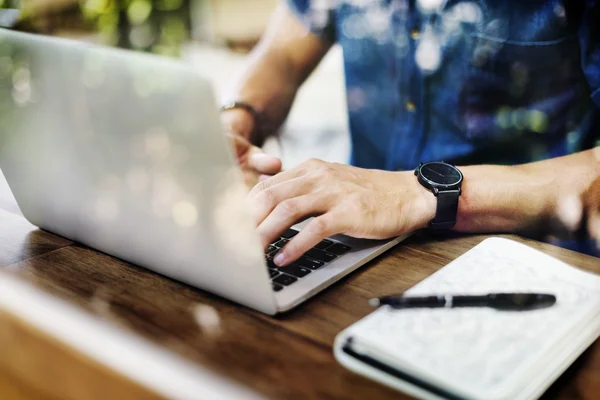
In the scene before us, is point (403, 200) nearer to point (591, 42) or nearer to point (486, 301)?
point (486, 301)

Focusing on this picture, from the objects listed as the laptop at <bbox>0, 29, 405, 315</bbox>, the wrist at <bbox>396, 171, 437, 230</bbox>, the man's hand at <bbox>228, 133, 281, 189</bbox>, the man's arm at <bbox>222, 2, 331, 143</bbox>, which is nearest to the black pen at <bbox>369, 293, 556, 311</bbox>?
the laptop at <bbox>0, 29, 405, 315</bbox>

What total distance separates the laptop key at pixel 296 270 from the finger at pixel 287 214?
0.05 meters

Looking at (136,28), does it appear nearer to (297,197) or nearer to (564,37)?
(564,37)

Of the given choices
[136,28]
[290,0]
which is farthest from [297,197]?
[136,28]

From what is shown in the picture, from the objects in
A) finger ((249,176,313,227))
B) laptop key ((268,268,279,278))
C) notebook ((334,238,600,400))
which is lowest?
laptop key ((268,268,279,278))

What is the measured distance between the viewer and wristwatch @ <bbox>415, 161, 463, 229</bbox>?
84 centimetres

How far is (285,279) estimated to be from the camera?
689mm

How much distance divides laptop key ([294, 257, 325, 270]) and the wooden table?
0.04 metres

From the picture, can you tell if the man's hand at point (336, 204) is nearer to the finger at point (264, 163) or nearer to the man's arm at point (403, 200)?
the man's arm at point (403, 200)

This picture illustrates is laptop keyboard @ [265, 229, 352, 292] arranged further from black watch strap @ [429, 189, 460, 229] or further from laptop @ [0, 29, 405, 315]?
black watch strap @ [429, 189, 460, 229]

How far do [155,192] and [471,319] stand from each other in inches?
14.1

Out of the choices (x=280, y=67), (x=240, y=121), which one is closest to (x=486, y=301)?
(x=240, y=121)

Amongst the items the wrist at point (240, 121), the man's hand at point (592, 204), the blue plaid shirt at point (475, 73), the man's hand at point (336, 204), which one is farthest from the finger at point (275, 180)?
the blue plaid shirt at point (475, 73)

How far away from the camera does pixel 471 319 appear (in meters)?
0.58
